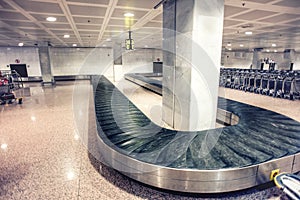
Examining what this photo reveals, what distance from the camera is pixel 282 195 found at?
187cm

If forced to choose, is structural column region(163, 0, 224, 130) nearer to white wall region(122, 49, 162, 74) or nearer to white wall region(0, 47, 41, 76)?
white wall region(122, 49, 162, 74)

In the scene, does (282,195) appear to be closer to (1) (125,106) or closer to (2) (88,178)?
(2) (88,178)

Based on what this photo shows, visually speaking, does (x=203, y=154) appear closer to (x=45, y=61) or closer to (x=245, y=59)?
(x=45, y=61)

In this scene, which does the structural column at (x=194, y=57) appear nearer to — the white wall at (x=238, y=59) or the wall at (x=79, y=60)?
the wall at (x=79, y=60)

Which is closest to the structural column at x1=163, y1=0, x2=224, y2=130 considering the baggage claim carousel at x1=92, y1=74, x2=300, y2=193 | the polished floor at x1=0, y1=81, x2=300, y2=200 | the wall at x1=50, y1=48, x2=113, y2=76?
the baggage claim carousel at x1=92, y1=74, x2=300, y2=193

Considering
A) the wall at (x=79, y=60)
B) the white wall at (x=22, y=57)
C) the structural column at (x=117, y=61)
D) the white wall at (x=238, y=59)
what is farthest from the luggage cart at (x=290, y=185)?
the white wall at (x=238, y=59)

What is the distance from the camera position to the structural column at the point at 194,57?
277cm

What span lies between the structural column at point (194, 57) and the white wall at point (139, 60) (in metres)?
13.3

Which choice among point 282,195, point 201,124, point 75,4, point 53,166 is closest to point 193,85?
point 201,124

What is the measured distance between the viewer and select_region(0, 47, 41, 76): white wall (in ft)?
44.6

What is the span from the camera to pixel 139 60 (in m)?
16.7

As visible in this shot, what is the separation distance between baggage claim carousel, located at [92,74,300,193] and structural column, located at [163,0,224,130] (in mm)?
551

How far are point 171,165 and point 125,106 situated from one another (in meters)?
2.58

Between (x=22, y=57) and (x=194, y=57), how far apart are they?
51.8 ft
